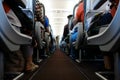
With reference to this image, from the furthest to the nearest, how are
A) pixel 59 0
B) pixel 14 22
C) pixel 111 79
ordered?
pixel 59 0 → pixel 111 79 → pixel 14 22

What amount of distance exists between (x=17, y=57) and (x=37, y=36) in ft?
2.98

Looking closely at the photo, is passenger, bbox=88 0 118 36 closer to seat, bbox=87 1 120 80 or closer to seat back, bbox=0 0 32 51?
seat, bbox=87 1 120 80

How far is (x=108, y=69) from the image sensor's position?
2812 mm

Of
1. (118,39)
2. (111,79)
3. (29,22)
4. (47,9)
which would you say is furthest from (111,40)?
(47,9)

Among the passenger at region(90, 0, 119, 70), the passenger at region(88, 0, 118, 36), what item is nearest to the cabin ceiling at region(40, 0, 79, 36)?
the passenger at region(90, 0, 119, 70)

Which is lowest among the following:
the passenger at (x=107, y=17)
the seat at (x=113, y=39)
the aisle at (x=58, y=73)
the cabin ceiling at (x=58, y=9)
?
the aisle at (x=58, y=73)

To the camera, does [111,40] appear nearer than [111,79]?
Yes

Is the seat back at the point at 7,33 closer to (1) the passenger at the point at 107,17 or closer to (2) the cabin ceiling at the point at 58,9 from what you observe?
(1) the passenger at the point at 107,17

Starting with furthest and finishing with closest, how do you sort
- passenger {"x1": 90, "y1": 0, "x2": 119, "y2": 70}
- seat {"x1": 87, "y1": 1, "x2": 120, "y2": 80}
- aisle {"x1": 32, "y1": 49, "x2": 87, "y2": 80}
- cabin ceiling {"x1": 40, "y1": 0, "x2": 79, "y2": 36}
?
cabin ceiling {"x1": 40, "y1": 0, "x2": 79, "y2": 36} < aisle {"x1": 32, "y1": 49, "x2": 87, "y2": 80} < passenger {"x1": 90, "y1": 0, "x2": 119, "y2": 70} < seat {"x1": 87, "y1": 1, "x2": 120, "y2": 80}

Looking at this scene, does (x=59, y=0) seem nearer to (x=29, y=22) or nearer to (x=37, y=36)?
(x=37, y=36)

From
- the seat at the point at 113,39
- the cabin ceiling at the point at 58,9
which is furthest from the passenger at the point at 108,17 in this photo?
the cabin ceiling at the point at 58,9

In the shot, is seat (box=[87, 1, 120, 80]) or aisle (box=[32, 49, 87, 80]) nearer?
seat (box=[87, 1, 120, 80])

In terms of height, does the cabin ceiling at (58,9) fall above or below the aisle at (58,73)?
above

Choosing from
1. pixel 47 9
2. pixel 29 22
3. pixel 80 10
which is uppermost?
pixel 47 9
